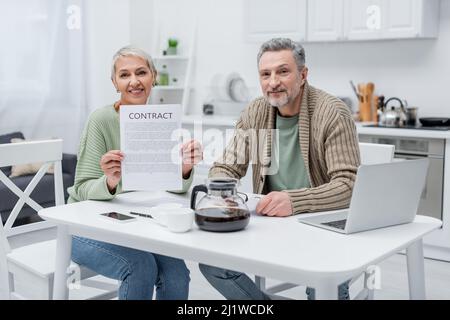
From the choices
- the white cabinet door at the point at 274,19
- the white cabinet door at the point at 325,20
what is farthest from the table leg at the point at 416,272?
the white cabinet door at the point at 274,19

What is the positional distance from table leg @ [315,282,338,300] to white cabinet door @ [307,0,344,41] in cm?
321

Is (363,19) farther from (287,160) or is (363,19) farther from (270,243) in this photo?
(270,243)

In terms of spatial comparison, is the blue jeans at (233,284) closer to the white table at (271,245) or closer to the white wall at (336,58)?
the white table at (271,245)

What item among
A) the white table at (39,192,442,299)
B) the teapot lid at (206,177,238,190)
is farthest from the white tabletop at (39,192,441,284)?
the teapot lid at (206,177,238,190)

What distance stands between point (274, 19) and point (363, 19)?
72cm

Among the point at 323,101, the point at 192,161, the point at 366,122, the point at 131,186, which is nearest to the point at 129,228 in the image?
the point at 131,186

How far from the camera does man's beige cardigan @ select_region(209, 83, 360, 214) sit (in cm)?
190

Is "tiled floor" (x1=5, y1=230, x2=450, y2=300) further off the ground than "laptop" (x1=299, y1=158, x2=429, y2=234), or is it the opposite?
"laptop" (x1=299, y1=158, x2=429, y2=234)

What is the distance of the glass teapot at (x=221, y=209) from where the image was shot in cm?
160

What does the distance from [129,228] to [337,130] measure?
0.82 m

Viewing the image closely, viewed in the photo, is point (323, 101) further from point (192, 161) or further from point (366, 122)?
point (366, 122)

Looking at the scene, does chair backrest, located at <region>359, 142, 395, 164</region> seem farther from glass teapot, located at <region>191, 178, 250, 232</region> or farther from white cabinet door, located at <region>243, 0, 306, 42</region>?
white cabinet door, located at <region>243, 0, 306, 42</region>

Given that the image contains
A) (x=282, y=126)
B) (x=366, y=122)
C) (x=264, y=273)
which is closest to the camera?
(x=264, y=273)

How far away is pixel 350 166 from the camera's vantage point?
1.98 metres
